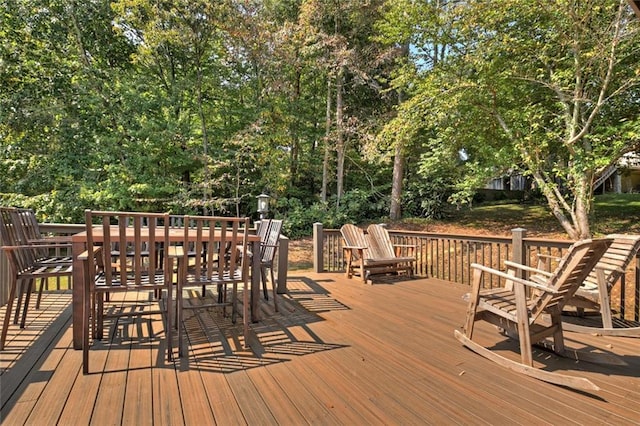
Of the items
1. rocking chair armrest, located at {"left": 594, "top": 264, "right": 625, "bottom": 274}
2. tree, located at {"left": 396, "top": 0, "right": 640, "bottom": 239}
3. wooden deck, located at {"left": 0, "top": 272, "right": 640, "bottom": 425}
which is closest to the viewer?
wooden deck, located at {"left": 0, "top": 272, "right": 640, "bottom": 425}

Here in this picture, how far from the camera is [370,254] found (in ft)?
18.4

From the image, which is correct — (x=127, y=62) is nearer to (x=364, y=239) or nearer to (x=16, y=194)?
(x=16, y=194)

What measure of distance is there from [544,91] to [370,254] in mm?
6423

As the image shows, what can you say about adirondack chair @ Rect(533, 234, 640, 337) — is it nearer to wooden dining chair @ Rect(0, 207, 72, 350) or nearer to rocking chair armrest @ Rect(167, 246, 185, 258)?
rocking chair armrest @ Rect(167, 246, 185, 258)

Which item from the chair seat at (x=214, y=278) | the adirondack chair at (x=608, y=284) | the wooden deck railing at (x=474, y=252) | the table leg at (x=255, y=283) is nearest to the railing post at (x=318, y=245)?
the wooden deck railing at (x=474, y=252)

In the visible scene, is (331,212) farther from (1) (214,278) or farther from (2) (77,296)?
(2) (77,296)

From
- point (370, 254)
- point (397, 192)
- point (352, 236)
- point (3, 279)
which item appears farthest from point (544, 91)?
point (3, 279)

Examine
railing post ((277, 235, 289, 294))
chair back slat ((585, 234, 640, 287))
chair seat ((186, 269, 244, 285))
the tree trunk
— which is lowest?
railing post ((277, 235, 289, 294))

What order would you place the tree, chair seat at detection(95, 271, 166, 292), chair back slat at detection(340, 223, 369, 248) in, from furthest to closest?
the tree → chair back slat at detection(340, 223, 369, 248) → chair seat at detection(95, 271, 166, 292)

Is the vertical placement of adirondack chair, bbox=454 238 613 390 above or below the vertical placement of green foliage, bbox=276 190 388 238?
below

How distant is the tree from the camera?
636 centimetres

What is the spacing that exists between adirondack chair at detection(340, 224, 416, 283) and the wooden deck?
78.6 inches

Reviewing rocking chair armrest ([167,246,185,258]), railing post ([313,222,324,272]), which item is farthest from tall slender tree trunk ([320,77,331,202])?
rocking chair armrest ([167,246,185,258])

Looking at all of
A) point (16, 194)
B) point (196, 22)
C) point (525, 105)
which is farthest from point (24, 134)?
point (525, 105)
